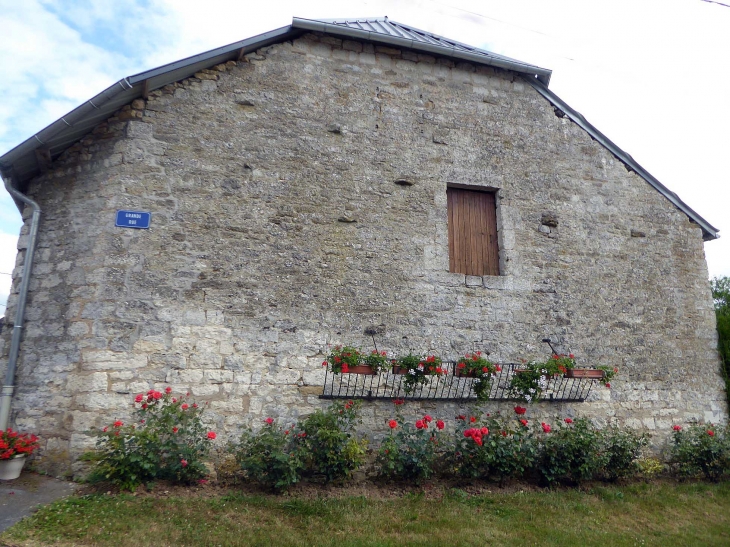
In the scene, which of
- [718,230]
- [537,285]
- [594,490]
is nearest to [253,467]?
[594,490]

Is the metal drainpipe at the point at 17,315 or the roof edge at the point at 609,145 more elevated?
the roof edge at the point at 609,145

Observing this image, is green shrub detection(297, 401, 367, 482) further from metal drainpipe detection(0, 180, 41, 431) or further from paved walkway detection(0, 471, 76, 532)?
metal drainpipe detection(0, 180, 41, 431)

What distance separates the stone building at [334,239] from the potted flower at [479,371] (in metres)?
0.37

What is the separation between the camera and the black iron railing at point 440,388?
18.1ft

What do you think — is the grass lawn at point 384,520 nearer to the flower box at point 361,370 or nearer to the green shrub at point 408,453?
the green shrub at point 408,453

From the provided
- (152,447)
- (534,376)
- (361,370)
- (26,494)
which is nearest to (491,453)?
(534,376)

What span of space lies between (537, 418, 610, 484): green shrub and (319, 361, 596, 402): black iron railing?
625mm

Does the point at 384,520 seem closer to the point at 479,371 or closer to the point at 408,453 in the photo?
the point at 408,453

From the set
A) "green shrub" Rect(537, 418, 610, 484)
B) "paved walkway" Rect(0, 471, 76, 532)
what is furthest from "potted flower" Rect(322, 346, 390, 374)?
"paved walkway" Rect(0, 471, 76, 532)

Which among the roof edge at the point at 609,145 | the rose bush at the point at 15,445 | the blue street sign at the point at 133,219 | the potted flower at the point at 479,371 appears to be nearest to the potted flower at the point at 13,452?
the rose bush at the point at 15,445

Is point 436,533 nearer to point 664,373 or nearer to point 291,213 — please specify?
point 291,213

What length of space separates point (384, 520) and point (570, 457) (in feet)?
7.35

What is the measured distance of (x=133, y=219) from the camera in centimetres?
536

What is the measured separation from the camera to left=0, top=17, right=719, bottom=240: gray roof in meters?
5.28
